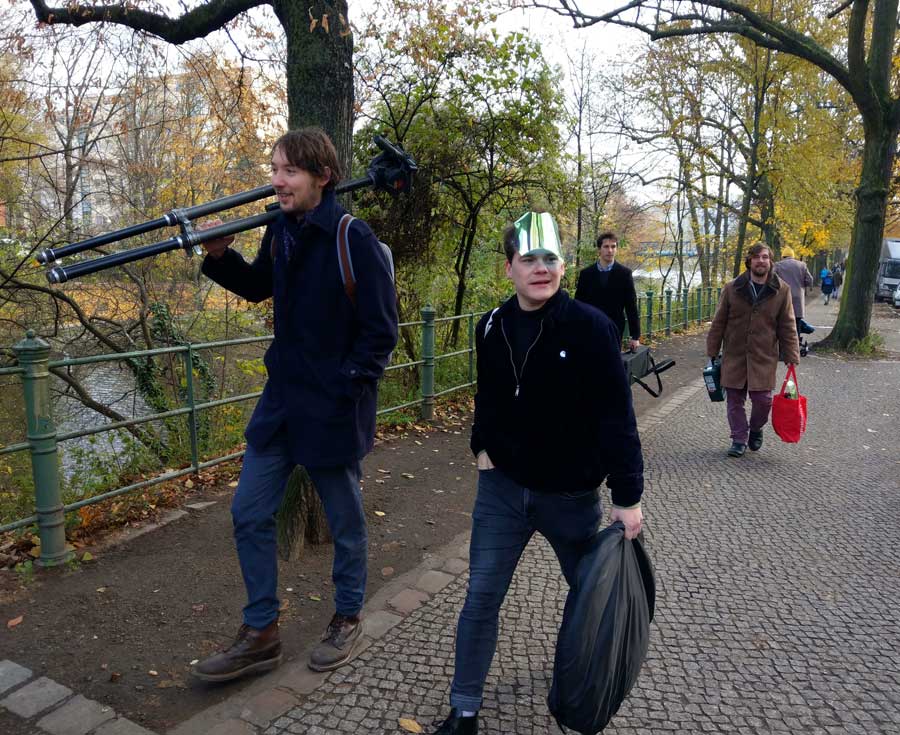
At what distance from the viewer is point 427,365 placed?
7582 mm

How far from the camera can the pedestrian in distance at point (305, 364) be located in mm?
2766

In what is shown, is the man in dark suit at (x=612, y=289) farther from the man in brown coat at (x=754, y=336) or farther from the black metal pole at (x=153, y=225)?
the black metal pole at (x=153, y=225)

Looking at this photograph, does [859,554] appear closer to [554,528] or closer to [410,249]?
[554,528]

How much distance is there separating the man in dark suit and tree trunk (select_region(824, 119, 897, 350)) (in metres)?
8.72

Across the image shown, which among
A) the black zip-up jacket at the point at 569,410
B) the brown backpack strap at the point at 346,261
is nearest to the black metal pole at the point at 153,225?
the brown backpack strap at the point at 346,261

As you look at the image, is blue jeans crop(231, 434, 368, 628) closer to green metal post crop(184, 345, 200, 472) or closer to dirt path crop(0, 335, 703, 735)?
dirt path crop(0, 335, 703, 735)

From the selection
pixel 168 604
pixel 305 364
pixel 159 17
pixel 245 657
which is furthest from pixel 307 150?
pixel 159 17

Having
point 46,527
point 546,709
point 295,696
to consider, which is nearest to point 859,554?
point 546,709

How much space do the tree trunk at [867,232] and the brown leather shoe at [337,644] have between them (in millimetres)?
13936

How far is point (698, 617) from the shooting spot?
11.5ft

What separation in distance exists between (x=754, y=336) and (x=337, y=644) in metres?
4.85

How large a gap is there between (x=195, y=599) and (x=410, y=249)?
226 inches

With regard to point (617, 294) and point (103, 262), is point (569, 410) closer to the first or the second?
point (103, 262)

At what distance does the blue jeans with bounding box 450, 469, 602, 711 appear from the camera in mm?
2432
